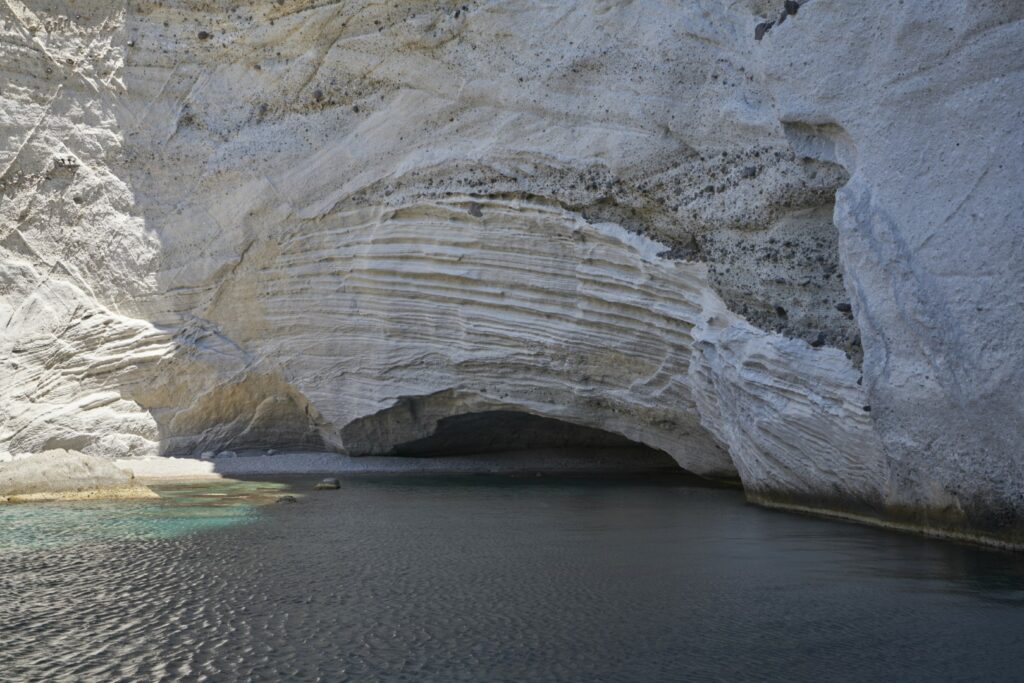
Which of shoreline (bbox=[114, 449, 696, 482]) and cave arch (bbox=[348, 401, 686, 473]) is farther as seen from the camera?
cave arch (bbox=[348, 401, 686, 473])

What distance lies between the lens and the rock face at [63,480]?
10.4 meters

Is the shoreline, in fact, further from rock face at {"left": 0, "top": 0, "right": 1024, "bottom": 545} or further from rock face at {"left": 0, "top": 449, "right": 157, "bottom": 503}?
rock face at {"left": 0, "top": 449, "right": 157, "bottom": 503}

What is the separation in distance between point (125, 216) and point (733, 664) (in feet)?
41.8

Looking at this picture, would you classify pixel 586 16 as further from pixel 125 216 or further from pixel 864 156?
pixel 125 216

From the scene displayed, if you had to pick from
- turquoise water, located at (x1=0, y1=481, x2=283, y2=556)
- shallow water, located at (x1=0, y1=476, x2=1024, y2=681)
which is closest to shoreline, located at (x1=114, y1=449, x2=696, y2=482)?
turquoise water, located at (x1=0, y1=481, x2=283, y2=556)

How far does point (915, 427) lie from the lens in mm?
7301

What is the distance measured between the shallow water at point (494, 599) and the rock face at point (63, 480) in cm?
150

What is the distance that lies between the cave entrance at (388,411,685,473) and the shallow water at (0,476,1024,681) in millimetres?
5752

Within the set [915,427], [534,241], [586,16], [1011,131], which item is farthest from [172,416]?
[1011,131]

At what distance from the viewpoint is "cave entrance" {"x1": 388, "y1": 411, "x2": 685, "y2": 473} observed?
14.8 meters

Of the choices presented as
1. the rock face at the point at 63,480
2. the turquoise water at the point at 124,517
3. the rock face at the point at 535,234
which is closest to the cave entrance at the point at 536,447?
the rock face at the point at 535,234

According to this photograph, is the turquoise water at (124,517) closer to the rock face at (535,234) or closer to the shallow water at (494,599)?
the shallow water at (494,599)

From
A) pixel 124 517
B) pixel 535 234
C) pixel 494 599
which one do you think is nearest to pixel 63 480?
pixel 124 517

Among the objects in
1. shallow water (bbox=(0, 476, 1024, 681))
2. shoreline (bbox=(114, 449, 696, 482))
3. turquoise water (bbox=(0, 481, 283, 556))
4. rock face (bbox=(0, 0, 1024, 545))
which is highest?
rock face (bbox=(0, 0, 1024, 545))
